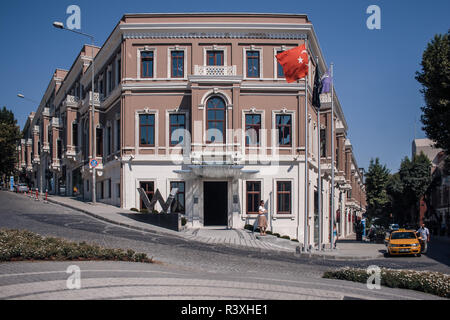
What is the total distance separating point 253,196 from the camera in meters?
31.5

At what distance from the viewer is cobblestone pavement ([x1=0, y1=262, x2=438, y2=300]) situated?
854 cm

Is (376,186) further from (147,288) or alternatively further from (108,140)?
(147,288)

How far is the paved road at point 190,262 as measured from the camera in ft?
35.3

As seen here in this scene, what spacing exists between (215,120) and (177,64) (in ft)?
15.6

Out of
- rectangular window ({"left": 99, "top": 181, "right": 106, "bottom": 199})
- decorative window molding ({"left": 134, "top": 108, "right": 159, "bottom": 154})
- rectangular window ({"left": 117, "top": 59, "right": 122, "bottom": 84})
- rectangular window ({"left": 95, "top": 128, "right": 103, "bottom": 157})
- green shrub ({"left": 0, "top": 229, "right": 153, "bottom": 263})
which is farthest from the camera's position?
rectangular window ({"left": 95, "top": 128, "right": 103, "bottom": 157})

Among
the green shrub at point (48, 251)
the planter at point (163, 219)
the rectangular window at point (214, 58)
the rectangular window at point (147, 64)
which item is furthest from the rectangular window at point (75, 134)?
the green shrub at point (48, 251)

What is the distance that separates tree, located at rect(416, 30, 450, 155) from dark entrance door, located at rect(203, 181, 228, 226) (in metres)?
13.9

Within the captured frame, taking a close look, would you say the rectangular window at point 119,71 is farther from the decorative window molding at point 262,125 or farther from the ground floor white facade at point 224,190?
the decorative window molding at point 262,125

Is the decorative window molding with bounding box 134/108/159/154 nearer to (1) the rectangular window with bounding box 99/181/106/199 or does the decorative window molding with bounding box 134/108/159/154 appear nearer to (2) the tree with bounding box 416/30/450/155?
(1) the rectangular window with bounding box 99/181/106/199

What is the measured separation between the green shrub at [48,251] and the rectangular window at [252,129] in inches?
687

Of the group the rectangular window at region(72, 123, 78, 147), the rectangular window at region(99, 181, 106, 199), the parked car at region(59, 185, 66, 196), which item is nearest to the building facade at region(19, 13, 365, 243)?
the rectangular window at region(99, 181, 106, 199)

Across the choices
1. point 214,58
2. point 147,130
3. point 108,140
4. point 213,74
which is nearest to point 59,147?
point 108,140

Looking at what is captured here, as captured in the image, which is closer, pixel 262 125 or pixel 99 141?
pixel 262 125
